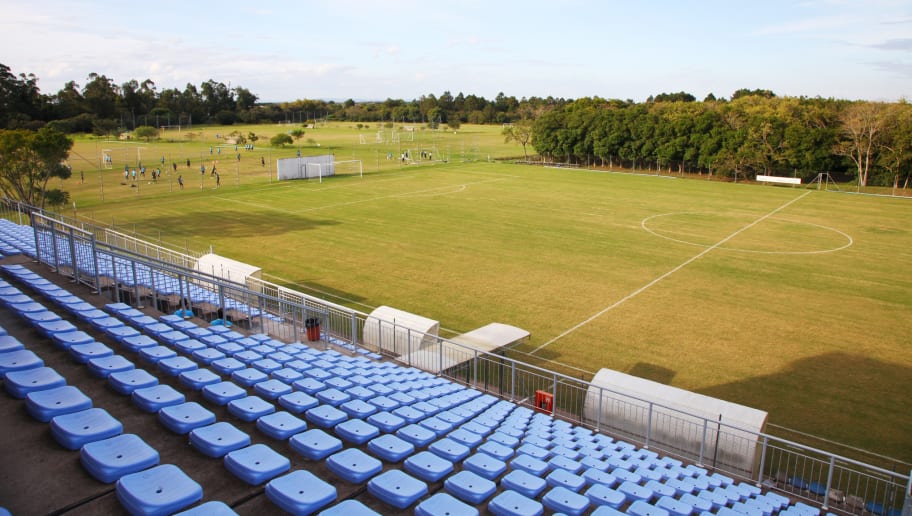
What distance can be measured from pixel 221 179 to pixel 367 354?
166 ft

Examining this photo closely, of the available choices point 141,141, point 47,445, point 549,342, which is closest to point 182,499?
point 47,445

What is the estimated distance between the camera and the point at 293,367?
1286cm

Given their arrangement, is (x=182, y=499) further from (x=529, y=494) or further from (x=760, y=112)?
(x=760, y=112)

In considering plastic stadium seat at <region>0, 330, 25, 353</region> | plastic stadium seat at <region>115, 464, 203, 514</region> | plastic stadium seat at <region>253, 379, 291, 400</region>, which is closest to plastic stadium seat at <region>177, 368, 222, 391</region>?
plastic stadium seat at <region>253, 379, 291, 400</region>

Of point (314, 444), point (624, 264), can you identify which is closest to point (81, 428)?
point (314, 444)

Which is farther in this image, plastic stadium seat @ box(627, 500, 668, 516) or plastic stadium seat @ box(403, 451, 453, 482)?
plastic stadium seat @ box(403, 451, 453, 482)

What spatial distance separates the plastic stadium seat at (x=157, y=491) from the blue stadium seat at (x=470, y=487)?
123 inches

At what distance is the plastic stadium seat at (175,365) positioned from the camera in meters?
10.6

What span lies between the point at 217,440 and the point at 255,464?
2.87 ft

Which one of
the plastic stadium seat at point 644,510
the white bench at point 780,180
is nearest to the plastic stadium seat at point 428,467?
the plastic stadium seat at point 644,510

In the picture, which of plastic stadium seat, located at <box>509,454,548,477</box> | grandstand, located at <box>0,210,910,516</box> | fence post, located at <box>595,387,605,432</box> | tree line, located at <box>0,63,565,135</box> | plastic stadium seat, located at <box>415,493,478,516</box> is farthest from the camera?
tree line, located at <box>0,63,565,135</box>

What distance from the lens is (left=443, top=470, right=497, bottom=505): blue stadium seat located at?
777 cm

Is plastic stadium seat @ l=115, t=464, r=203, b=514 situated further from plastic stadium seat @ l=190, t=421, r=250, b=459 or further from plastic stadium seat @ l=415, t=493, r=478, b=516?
plastic stadium seat @ l=415, t=493, r=478, b=516

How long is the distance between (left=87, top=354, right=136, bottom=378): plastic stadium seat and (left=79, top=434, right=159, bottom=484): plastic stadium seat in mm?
2707
